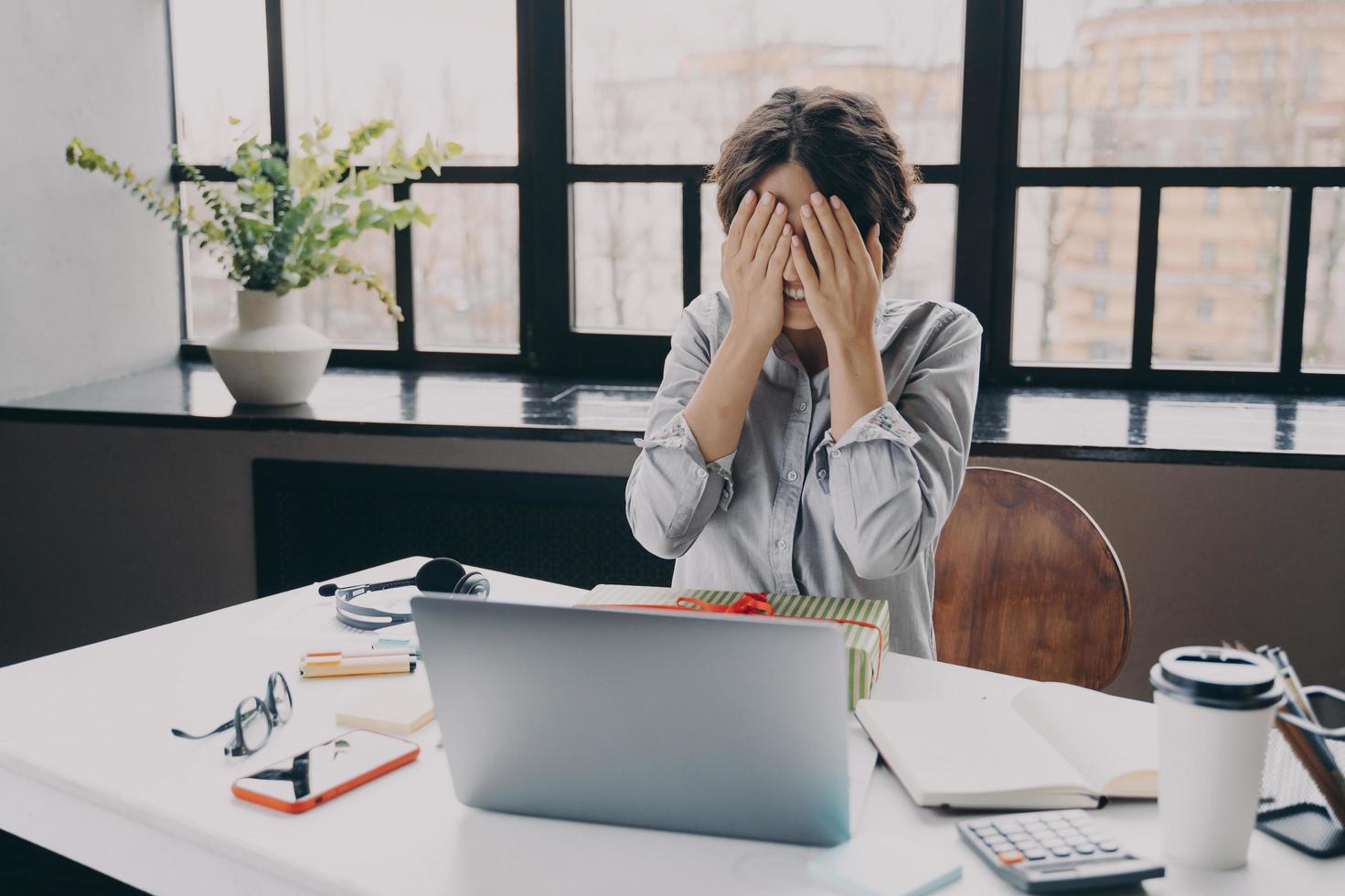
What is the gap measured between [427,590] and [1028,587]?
0.73 metres

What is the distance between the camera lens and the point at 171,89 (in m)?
2.96

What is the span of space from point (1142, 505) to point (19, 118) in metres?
2.33

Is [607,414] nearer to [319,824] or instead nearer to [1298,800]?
[319,824]

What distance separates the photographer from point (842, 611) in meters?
1.14

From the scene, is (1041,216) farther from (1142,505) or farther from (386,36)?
(386,36)

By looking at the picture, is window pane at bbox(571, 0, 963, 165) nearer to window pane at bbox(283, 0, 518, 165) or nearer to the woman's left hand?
window pane at bbox(283, 0, 518, 165)

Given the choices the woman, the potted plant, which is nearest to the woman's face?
the woman

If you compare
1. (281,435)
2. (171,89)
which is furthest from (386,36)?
(281,435)

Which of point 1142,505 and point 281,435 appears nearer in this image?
point 1142,505

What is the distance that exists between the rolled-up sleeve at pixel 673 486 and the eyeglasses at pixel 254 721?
1.47 ft

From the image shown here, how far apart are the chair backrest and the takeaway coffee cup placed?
66 centimetres

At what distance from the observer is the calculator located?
2.43ft

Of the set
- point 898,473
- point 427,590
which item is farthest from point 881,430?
point 427,590

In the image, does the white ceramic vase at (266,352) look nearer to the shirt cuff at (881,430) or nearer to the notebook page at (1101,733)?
the shirt cuff at (881,430)
